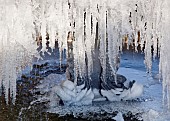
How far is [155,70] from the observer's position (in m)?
7.41

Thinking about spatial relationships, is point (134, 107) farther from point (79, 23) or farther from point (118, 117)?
point (79, 23)

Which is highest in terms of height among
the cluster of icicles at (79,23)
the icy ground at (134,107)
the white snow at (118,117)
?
the cluster of icicles at (79,23)

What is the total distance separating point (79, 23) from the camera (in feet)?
11.8

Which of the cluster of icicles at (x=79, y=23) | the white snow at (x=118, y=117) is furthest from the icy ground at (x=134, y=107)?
the cluster of icicles at (x=79, y=23)

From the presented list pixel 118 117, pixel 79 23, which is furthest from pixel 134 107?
pixel 79 23

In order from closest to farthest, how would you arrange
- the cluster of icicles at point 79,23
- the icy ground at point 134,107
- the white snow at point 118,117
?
1. the cluster of icicles at point 79,23
2. the white snow at point 118,117
3. the icy ground at point 134,107

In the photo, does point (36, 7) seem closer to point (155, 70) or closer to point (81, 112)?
point (81, 112)

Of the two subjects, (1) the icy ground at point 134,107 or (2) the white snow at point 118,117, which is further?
(1) the icy ground at point 134,107

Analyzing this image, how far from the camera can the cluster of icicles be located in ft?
11.1

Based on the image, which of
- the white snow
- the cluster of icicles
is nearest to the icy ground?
the white snow

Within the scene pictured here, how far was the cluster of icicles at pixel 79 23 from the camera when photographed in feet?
11.1

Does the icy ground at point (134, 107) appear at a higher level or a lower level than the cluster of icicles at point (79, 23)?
lower

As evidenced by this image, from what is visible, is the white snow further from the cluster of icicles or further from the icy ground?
the cluster of icicles

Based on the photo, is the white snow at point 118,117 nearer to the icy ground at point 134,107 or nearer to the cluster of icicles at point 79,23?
the icy ground at point 134,107
